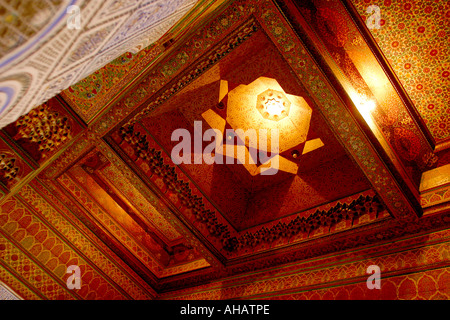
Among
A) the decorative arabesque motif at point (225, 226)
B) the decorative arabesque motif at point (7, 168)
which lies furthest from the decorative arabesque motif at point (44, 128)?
the decorative arabesque motif at point (225, 226)

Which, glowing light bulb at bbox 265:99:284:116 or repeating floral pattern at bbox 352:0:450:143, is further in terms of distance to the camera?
glowing light bulb at bbox 265:99:284:116

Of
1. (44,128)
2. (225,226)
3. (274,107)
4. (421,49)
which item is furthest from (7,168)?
(421,49)

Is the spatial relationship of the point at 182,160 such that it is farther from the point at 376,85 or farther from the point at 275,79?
the point at 376,85

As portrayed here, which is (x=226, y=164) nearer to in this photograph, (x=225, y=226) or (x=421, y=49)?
(x=225, y=226)

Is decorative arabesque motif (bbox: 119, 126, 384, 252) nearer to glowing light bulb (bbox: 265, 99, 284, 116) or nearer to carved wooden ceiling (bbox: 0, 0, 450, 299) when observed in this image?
carved wooden ceiling (bbox: 0, 0, 450, 299)

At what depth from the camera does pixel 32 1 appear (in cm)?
36

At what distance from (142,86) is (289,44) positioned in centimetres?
151

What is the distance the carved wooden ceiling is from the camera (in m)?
2.64

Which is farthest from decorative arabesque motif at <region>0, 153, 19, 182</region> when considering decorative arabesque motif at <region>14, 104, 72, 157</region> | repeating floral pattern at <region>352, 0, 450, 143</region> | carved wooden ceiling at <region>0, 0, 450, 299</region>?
repeating floral pattern at <region>352, 0, 450, 143</region>

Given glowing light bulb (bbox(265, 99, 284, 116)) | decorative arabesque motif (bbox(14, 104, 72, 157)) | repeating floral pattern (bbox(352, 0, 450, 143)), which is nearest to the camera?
repeating floral pattern (bbox(352, 0, 450, 143))

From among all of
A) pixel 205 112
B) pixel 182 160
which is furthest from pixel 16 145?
pixel 205 112

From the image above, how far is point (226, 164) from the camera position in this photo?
468cm
